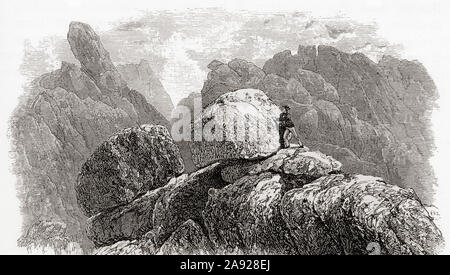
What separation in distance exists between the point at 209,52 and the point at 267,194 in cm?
590

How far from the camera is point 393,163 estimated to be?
56.6 feet

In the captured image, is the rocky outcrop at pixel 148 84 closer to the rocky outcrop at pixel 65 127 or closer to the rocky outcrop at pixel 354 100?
the rocky outcrop at pixel 65 127

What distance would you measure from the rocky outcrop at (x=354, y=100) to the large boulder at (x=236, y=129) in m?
1.15

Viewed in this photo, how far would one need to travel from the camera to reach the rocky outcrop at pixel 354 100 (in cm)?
1730

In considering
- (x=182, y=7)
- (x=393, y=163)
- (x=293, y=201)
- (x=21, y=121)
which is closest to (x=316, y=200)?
(x=293, y=201)

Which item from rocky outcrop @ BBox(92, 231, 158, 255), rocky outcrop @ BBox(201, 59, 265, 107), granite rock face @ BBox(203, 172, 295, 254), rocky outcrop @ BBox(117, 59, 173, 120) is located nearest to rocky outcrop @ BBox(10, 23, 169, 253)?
rocky outcrop @ BBox(117, 59, 173, 120)

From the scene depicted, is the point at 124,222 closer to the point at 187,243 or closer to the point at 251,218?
the point at 187,243

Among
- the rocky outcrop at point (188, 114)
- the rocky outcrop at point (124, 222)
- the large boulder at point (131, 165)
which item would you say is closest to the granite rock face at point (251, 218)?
the rocky outcrop at point (188, 114)

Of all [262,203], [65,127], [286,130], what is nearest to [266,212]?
[262,203]

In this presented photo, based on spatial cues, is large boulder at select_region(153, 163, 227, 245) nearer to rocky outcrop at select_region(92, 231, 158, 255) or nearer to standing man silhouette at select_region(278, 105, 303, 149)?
rocky outcrop at select_region(92, 231, 158, 255)

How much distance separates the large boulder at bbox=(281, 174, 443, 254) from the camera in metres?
13.3

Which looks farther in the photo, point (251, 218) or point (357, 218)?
point (251, 218)

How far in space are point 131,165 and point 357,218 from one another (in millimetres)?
7561

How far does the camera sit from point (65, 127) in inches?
718
